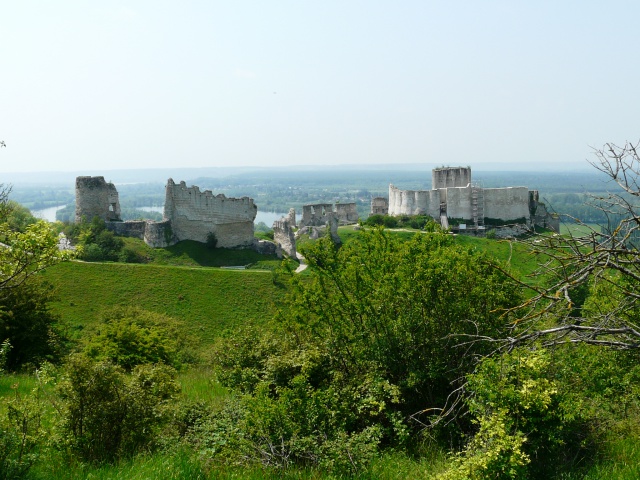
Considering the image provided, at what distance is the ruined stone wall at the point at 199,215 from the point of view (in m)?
45.2

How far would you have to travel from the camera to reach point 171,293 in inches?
1328

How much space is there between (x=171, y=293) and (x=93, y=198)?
15907mm

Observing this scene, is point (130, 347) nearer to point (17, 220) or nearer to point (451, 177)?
point (17, 220)

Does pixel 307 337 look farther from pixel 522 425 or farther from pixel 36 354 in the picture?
pixel 36 354

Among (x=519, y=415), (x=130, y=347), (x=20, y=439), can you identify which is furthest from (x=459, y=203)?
(x=20, y=439)

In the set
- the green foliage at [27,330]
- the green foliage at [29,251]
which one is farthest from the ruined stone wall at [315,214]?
the green foliage at [29,251]

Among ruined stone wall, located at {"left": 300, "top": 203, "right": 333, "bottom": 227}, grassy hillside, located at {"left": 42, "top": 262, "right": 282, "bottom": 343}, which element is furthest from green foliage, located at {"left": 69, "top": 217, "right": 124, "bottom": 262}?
ruined stone wall, located at {"left": 300, "top": 203, "right": 333, "bottom": 227}

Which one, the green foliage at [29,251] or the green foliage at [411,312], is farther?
the green foliage at [411,312]

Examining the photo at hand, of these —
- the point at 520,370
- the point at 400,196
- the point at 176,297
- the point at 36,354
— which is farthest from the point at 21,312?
the point at 400,196

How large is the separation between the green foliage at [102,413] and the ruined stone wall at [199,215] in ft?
121

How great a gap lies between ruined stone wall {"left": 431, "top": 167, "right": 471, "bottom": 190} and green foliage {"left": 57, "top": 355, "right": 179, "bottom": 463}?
55.1 meters

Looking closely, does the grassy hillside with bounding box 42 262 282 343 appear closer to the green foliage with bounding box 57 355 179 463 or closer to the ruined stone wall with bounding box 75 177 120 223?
the ruined stone wall with bounding box 75 177 120 223

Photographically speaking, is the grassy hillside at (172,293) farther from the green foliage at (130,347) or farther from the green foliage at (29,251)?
the green foliage at (29,251)

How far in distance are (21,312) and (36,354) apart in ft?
4.95
